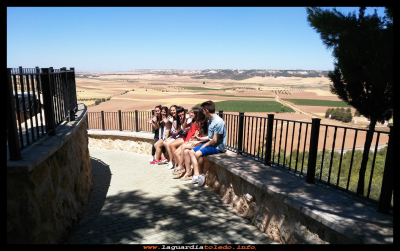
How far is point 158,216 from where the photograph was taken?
4312 millimetres

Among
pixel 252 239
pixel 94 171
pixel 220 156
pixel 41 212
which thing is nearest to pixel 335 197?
pixel 252 239

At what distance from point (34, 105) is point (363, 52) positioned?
5274 mm

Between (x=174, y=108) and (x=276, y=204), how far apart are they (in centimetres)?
455

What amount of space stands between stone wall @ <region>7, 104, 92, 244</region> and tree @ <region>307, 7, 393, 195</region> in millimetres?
4950

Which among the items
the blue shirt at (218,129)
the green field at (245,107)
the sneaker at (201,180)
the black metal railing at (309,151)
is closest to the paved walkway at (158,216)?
the sneaker at (201,180)

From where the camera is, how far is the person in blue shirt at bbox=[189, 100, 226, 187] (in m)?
5.72

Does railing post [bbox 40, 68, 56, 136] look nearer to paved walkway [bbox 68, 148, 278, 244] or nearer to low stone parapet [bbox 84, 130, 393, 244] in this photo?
paved walkway [bbox 68, 148, 278, 244]

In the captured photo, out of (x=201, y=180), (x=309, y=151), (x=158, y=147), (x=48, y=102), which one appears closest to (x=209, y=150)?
(x=201, y=180)

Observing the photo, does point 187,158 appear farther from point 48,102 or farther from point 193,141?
point 48,102

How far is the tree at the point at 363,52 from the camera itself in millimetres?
4367

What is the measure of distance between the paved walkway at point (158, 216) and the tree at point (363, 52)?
3333mm

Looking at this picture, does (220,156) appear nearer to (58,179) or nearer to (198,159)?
(198,159)

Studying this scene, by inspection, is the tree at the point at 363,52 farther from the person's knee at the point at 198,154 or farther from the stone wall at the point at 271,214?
the person's knee at the point at 198,154

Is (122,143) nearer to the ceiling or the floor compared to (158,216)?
nearer to the floor
